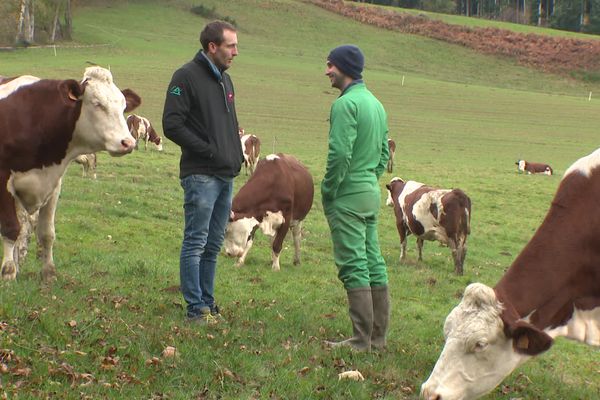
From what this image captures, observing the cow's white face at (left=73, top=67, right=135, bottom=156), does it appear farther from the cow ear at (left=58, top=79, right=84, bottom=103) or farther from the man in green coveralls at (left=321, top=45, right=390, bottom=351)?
the man in green coveralls at (left=321, top=45, right=390, bottom=351)

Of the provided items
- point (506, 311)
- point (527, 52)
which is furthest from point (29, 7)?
point (506, 311)

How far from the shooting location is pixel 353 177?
7629 millimetres

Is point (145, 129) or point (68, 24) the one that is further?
point (68, 24)

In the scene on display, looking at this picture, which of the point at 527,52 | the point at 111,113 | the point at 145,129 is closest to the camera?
the point at 111,113

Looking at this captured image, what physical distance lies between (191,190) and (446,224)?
29.1 feet

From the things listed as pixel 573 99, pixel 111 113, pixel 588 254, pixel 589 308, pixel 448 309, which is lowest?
pixel 573 99

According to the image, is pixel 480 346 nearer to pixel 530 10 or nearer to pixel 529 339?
pixel 529 339

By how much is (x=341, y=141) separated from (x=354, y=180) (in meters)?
0.43

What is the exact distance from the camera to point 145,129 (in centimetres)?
3111

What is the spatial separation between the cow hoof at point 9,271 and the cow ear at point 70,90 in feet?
6.00

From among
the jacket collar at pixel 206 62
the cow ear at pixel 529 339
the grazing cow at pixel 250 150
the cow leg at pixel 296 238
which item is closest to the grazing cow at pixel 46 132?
the jacket collar at pixel 206 62

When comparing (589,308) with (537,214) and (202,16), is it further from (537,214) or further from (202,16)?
(202,16)

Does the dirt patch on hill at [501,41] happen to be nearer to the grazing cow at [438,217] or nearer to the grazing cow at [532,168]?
the grazing cow at [532,168]

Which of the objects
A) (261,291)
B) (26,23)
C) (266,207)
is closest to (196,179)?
(261,291)
